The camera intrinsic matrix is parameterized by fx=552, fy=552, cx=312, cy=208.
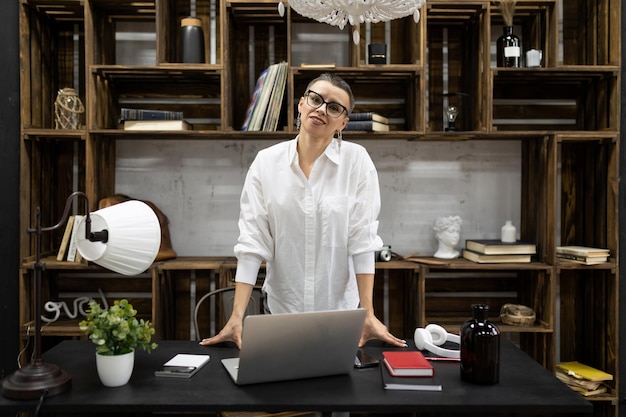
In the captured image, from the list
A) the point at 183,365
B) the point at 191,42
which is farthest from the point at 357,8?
the point at 191,42

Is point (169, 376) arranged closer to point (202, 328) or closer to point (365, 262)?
point (365, 262)

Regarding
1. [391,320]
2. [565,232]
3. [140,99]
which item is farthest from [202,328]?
[565,232]

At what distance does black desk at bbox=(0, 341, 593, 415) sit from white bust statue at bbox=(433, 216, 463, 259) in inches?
58.5

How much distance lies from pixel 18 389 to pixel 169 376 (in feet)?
1.25

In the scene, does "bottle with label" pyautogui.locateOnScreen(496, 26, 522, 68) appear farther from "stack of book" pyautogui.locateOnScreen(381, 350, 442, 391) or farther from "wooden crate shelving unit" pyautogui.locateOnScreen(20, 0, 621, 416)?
"stack of book" pyautogui.locateOnScreen(381, 350, 442, 391)

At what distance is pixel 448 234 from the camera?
122 inches

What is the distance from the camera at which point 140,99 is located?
325 cm

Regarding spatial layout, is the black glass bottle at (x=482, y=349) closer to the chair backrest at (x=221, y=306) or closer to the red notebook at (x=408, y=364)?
the red notebook at (x=408, y=364)

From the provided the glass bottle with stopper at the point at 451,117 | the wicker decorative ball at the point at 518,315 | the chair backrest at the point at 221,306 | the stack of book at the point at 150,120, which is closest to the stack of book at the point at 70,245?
the stack of book at the point at 150,120

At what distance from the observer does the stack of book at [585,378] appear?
292cm

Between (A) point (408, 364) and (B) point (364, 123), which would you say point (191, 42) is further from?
(A) point (408, 364)

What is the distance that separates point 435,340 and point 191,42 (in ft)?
6.64

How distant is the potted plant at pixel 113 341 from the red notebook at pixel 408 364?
0.71 m

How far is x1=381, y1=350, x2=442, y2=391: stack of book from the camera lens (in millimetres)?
1497
